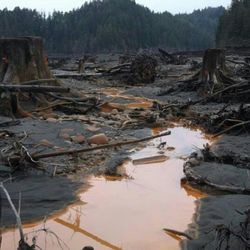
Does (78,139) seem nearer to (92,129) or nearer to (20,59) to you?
(92,129)

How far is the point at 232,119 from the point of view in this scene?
9469 millimetres

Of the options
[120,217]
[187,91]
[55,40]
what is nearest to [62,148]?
[120,217]

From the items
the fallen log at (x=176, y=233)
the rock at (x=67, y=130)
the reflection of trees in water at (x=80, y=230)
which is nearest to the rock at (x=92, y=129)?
the rock at (x=67, y=130)

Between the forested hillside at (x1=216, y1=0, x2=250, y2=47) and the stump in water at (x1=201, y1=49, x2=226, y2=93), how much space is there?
40.2 meters

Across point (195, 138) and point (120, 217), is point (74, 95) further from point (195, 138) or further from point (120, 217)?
point (120, 217)

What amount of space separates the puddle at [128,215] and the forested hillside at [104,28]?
3458 inches

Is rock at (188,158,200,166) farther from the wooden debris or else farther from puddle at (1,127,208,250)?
the wooden debris

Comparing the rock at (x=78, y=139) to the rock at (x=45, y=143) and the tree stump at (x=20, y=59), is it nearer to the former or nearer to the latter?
the rock at (x=45, y=143)

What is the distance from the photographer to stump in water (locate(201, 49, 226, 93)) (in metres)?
15.9

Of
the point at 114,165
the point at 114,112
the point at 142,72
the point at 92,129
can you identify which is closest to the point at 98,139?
the point at 92,129

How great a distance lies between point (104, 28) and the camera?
9744 cm

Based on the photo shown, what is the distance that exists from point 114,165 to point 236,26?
6014cm

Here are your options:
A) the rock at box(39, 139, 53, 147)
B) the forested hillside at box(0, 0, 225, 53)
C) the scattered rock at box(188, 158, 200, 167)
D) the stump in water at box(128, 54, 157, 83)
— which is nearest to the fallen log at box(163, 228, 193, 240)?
the scattered rock at box(188, 158, 200, 167)

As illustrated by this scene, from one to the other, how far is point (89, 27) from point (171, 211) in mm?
99454
